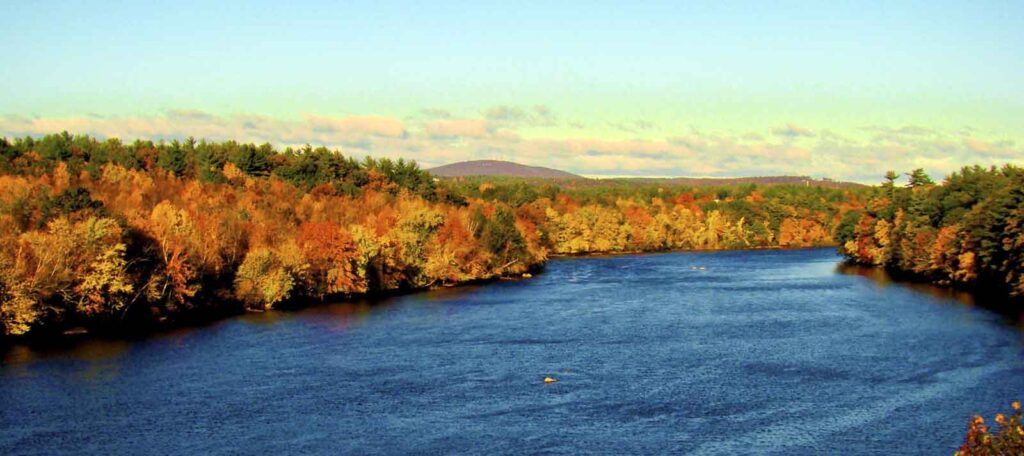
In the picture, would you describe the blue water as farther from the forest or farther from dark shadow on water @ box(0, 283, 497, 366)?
the forest

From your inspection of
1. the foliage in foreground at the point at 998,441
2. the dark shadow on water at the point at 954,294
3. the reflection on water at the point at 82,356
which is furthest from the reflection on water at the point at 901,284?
the foliage in foreground at the point at 998,441

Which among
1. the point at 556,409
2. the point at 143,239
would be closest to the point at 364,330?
the point at 143,239

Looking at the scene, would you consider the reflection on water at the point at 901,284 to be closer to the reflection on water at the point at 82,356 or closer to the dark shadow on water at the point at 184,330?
the dark shadow on water at the point at 184,330

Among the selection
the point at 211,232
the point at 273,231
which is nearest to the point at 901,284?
the point at 273,231

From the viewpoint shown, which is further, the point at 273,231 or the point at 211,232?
the point at 273,231

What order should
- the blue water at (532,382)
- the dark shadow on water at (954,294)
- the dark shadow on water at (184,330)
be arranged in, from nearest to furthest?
the blue water at (532,382) → the dark shadow on water at (184,330) → the dark shadow on water at (954,294)

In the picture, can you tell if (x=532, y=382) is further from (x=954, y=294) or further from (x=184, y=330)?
(x=954, y=294)

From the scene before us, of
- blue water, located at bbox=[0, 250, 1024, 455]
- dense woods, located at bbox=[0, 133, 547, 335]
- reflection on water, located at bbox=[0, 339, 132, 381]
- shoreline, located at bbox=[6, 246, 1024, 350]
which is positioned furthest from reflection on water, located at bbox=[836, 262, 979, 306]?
reflection on water, located at bbox=[0, 339, 132, 381]
